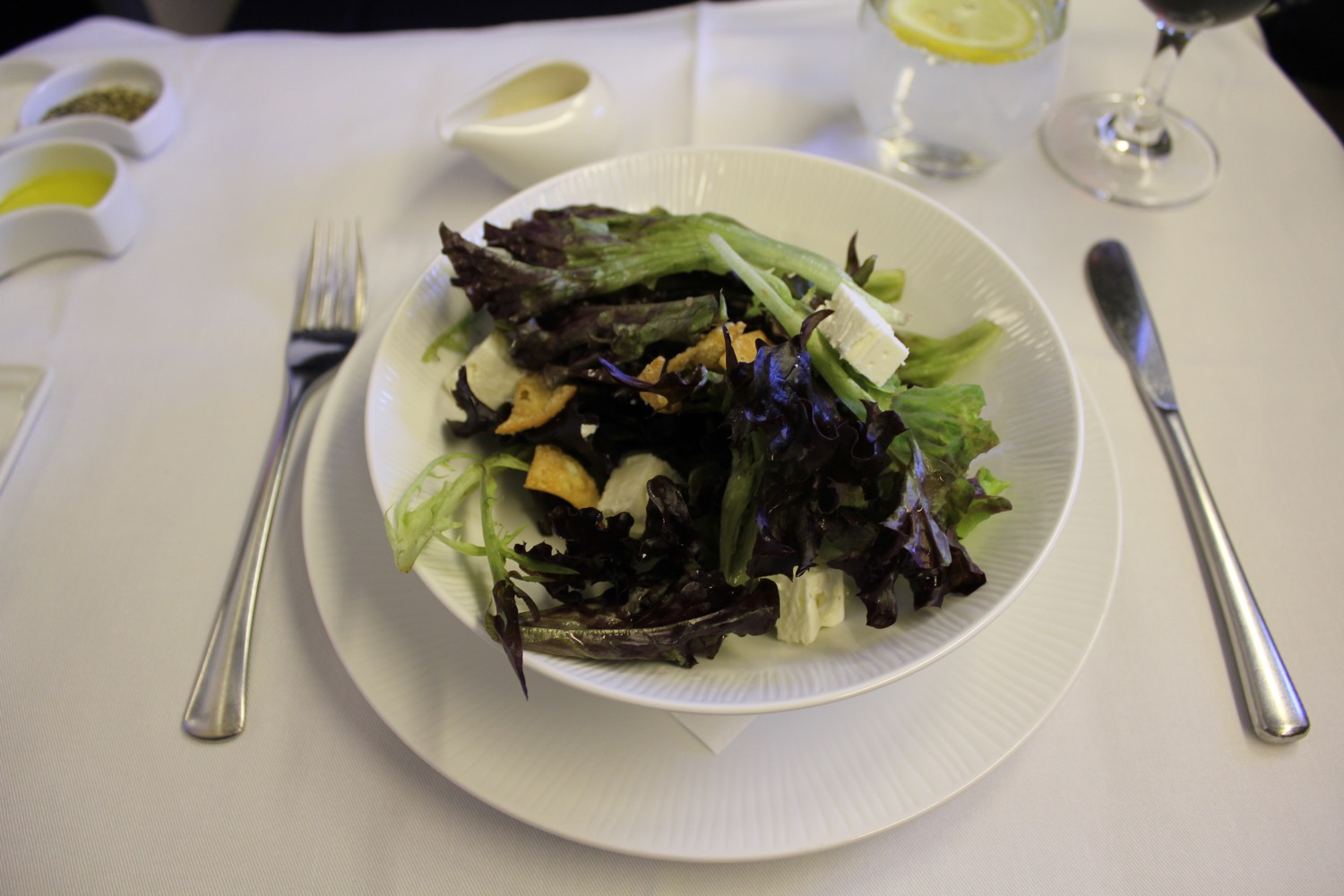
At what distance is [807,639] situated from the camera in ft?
3.30

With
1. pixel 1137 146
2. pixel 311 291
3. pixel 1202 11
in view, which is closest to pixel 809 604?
pixel 311 291

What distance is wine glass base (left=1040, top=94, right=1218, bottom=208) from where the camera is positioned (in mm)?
1819

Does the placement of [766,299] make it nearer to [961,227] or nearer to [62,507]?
[961,227]

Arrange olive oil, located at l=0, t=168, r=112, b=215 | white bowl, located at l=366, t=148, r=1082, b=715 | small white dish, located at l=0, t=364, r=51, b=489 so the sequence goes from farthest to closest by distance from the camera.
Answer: olive oil, located at l=0, t=168, r=112, b=215 < small white dish, located at l=0, t=364, r=51, b=489 < white bowl, located at l=366, t=148, r=1082, b=715

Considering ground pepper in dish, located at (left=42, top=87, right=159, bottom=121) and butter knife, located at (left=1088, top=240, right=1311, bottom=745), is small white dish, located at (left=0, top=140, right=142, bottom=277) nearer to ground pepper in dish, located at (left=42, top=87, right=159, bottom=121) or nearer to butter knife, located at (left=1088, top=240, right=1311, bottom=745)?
ground pepper in dish, located at (left=42, top=87, right=159, bottom=121)

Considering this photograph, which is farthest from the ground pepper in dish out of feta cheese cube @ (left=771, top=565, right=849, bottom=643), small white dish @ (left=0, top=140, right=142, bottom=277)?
feta cheese cube @ (left=771, top=565, right=849, bottom=643)

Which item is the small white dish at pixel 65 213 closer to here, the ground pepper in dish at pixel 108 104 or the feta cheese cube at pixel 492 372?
the ground pepper in dish at pixel 108 104

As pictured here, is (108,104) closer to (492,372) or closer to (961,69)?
(492,372)

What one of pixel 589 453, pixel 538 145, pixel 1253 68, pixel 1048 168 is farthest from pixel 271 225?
pixel 1253 68

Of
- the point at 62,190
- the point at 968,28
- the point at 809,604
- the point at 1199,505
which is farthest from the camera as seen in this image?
the point at 62,190

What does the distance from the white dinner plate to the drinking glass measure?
950 mm

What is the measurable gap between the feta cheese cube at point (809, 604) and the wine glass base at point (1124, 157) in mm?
1381

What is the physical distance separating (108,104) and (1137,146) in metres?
2.65

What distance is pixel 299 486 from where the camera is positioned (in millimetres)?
1396
